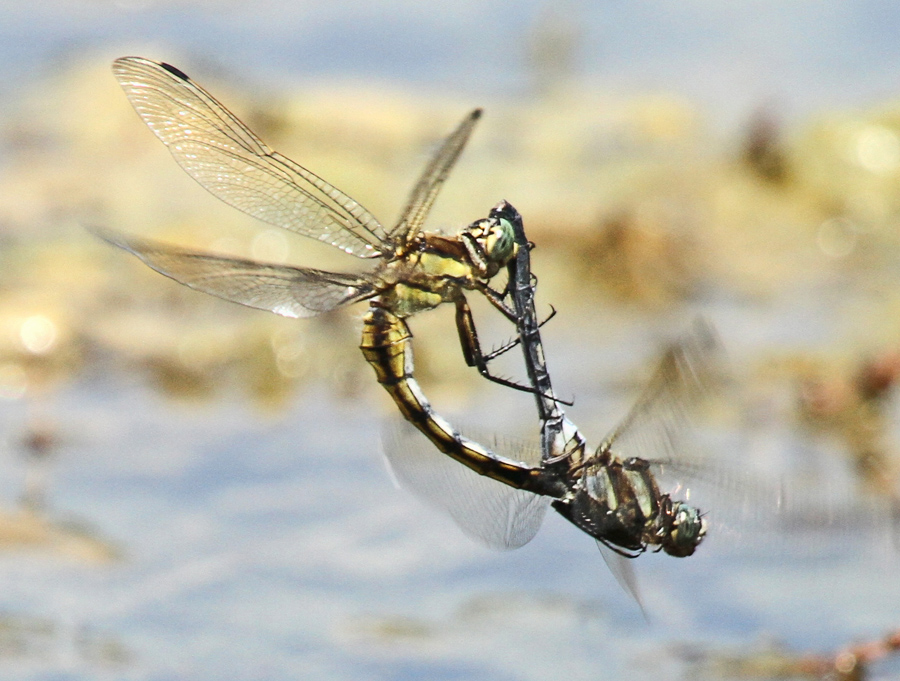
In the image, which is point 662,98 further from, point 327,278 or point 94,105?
point 327,278

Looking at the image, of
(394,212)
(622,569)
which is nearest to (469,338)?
(622,569)

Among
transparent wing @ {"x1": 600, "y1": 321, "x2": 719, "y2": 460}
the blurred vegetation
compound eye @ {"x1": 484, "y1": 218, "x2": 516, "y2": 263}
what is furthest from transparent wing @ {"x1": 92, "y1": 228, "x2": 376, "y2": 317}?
the blurred vegetation

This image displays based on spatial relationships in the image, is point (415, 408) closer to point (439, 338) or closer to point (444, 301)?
point (444, 301)

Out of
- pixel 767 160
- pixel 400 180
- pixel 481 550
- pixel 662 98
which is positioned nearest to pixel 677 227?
pixel 767 160

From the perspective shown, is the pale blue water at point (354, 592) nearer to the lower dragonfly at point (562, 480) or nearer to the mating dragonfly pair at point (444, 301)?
the lower dragonfly at point (562, 480)

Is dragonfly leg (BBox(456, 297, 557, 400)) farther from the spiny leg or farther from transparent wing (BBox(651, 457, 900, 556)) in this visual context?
transparent wing (BBox(651, 457, 900, 556))

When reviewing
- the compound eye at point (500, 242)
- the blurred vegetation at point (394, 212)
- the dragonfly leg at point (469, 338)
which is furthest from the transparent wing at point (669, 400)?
the blurred vegetation at point (394, 212)
